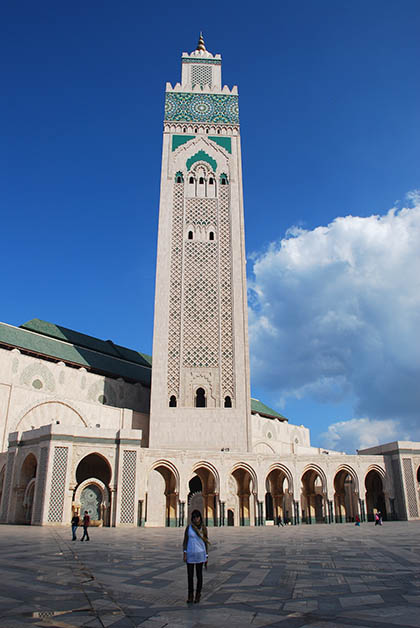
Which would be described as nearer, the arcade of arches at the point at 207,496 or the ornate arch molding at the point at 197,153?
the arcade of arches at the point at 207,496

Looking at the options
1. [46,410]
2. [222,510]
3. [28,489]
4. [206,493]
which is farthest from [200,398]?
[28,489]

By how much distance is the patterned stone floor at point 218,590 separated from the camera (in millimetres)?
3477

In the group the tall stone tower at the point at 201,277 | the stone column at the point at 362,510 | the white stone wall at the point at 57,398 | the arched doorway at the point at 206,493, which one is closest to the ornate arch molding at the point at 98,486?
the white stone wall at the point at 57,398

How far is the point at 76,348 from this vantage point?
27594 millimetres

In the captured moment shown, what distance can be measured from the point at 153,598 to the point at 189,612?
0.67m

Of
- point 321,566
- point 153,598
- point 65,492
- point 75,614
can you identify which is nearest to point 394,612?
point 153,598

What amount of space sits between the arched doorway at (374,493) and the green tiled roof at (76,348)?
13.7m

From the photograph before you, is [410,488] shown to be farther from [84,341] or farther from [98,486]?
[84,341]

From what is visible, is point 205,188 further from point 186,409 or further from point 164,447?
point 164,447

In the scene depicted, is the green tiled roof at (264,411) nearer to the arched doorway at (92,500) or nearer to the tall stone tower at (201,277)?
the tall stone tower at (201,277)

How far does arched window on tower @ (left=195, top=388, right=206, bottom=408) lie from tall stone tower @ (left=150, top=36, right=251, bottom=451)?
52 millimetres

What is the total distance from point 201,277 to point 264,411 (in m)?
13.6

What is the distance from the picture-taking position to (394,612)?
3645 millimetres

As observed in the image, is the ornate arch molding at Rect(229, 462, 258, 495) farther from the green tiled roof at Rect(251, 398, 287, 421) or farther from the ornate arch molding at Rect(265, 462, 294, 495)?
the green tiled roof at Rect(251, 398, 287, 421)
